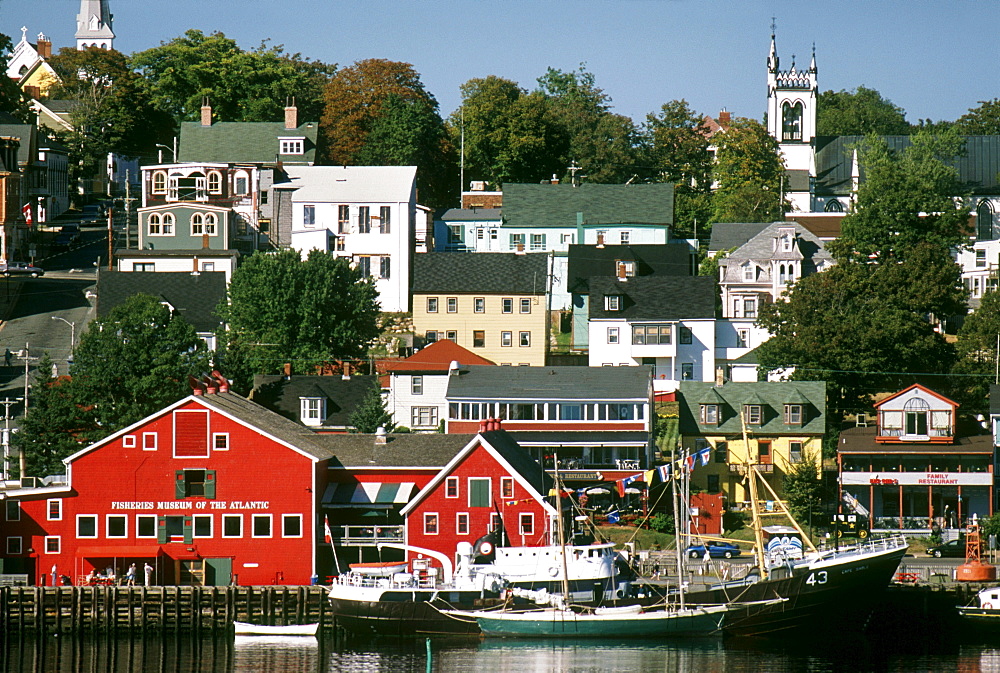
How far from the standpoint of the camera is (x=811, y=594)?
61.8 metres

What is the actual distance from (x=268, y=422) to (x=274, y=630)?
37.8ft

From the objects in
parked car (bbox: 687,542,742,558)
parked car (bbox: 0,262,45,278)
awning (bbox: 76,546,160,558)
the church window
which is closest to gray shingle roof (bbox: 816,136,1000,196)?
the church window

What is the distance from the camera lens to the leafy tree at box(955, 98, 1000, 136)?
175m

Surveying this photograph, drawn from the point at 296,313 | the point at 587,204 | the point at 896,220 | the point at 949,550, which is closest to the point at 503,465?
the point at 949,550

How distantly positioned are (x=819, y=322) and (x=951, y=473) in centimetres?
1415

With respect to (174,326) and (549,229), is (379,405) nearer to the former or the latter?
(174,326)

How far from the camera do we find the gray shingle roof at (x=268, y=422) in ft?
219

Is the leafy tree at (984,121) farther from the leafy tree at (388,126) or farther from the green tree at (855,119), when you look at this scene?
the leafy tree at (388,126)

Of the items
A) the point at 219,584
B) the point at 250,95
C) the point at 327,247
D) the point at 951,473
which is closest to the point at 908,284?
the point at 951,473

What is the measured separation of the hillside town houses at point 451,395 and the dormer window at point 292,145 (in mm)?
147

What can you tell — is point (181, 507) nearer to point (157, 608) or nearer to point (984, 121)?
point (157, 608)

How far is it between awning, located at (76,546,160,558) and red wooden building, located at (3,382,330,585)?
0.14 feet

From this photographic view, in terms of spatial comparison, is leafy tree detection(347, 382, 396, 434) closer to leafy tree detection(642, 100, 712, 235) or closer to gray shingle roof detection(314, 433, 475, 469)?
gray shingle roof detection(314, 433, 475, 469)

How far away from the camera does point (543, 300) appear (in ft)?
320
